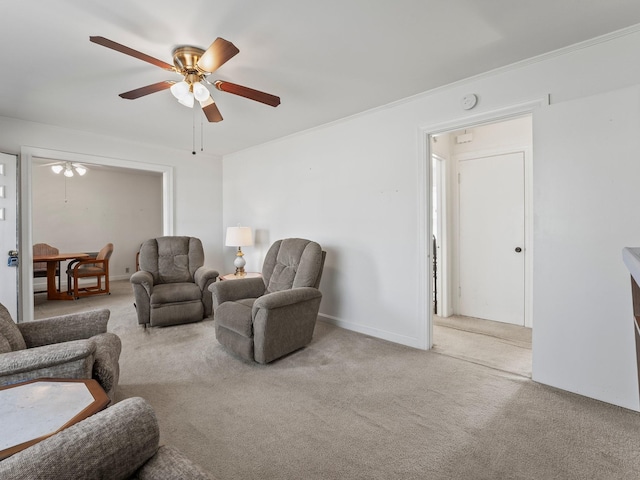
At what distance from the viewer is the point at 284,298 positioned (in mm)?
A: 2654

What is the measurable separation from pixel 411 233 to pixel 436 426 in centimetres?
168

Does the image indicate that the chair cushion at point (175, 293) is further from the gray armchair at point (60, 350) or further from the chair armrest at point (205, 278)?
the gray armchair at point (60, 350)

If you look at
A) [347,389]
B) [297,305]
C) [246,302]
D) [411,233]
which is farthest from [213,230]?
[347,389]

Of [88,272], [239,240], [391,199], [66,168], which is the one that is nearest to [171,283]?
[239,240]

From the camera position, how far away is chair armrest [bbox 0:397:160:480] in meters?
0.67

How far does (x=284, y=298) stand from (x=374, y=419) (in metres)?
1.13

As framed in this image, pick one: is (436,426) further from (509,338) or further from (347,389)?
(509,338)

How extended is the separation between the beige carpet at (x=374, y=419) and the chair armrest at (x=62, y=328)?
545 millimetres

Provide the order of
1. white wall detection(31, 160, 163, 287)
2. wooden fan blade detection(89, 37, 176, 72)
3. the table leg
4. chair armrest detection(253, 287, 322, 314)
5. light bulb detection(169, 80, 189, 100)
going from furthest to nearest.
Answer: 1. white wall detection(31, 160, 163, 287)
2. the table leg
3. chair armrest detection(253, 287, 322, 314)
4. light bulb detection(169, 80, 189, 100)
5. wooden fan blade detection(89, 37, 176, 72)

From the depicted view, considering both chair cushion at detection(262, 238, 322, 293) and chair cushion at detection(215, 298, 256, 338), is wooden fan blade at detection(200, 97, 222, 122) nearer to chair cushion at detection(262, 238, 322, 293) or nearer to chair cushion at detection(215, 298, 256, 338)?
chair cushion at detection(262, 238, 322, 293)

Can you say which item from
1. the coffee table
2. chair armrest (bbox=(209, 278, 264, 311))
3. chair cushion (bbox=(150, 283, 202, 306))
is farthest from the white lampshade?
the coffee table

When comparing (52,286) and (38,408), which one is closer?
(38,408)

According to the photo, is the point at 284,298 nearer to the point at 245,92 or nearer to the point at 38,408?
the point at 245,92

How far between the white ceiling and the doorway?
4.22ft
